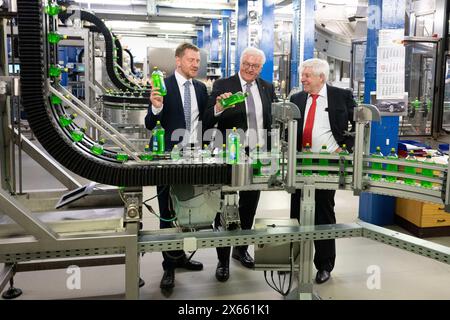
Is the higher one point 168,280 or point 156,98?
point 156,98

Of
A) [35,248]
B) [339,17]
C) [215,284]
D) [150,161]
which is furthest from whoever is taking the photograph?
[339,17]

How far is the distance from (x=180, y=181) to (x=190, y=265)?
4.39 feet

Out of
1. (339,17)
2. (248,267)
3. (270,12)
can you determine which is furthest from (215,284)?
(339,17)

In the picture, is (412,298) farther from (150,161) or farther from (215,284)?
(150,161)

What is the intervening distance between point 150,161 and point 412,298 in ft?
6.55

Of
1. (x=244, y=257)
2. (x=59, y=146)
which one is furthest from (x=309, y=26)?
(x=59, y=146)

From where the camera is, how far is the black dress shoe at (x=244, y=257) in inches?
134

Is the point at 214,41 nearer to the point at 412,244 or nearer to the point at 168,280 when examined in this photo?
the point at 168,280

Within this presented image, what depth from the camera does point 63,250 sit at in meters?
2.04

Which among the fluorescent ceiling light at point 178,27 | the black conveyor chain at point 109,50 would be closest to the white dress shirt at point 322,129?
the black conveyor chain at point 109,50

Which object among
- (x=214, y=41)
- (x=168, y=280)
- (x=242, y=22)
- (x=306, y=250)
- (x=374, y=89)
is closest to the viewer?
(x=306, y=250)

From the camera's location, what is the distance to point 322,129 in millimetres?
2865

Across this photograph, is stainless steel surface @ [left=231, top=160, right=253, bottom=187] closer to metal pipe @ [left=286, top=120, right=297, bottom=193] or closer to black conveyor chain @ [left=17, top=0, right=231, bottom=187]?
black conveyor chain @ [left=17, top=0, right=231, bottom=187]

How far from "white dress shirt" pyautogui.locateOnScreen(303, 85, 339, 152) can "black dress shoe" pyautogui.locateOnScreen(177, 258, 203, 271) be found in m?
1.27
